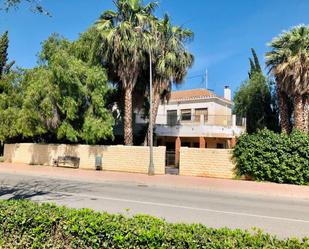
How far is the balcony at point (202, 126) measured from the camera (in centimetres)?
3198

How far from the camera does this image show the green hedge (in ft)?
12.3

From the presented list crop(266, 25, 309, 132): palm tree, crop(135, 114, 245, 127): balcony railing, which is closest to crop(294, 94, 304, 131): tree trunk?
crop(266, 25, 309, 132): palm tree

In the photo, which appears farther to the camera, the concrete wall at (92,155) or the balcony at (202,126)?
the balcony at (202,126)

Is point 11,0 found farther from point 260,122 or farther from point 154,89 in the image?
point 260,122

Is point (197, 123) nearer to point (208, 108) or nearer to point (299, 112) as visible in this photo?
point (208, 108)

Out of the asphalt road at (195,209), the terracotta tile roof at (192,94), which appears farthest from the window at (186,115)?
the asphalt road at (195,209)

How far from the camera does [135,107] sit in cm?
2833

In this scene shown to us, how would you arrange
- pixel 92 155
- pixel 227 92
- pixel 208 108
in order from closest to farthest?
1. pixel 92 155
2. pixel 208 108
3. pixel 227 92

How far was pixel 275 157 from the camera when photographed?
1859 cm

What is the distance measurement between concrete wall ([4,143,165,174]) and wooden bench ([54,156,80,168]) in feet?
1.16

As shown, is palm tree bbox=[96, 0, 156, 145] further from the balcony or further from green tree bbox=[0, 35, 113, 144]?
the balcony

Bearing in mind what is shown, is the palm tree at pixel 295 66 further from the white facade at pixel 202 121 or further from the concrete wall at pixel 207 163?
the white facade at pixel 202 121

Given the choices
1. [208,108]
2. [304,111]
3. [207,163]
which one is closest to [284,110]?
[304,111]

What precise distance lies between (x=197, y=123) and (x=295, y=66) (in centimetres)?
1313
